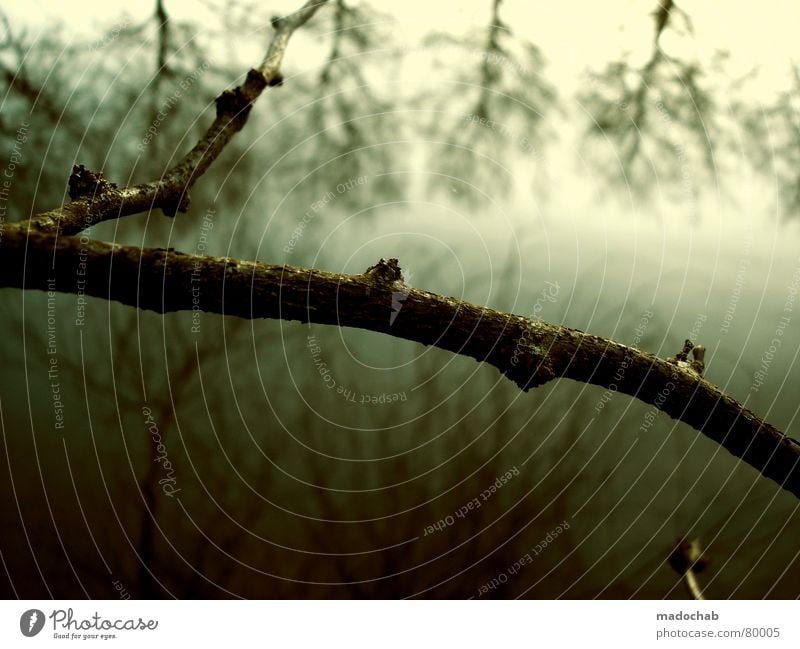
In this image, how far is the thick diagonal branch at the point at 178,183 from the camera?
64 cm

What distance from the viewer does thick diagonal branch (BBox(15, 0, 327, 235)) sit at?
635 mm

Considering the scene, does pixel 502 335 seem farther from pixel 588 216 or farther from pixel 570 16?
pixel 570 16

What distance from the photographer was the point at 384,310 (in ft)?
2.11

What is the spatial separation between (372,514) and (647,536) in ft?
1.90

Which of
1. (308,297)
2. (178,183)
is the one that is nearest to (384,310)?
(308,297)

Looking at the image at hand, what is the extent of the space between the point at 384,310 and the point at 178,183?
330mm

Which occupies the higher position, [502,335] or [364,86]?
[364,86]

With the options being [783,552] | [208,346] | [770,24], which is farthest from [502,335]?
[783,552]

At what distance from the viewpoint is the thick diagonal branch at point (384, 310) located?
21.5 inches

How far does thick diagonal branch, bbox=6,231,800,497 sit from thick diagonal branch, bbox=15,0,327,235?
69 millimetres

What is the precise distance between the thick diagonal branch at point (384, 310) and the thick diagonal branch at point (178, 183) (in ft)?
0.23

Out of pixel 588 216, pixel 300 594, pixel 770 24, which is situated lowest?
pixel 300 594

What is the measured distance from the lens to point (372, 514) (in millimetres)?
1187

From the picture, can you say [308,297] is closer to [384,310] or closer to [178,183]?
[384,310]
